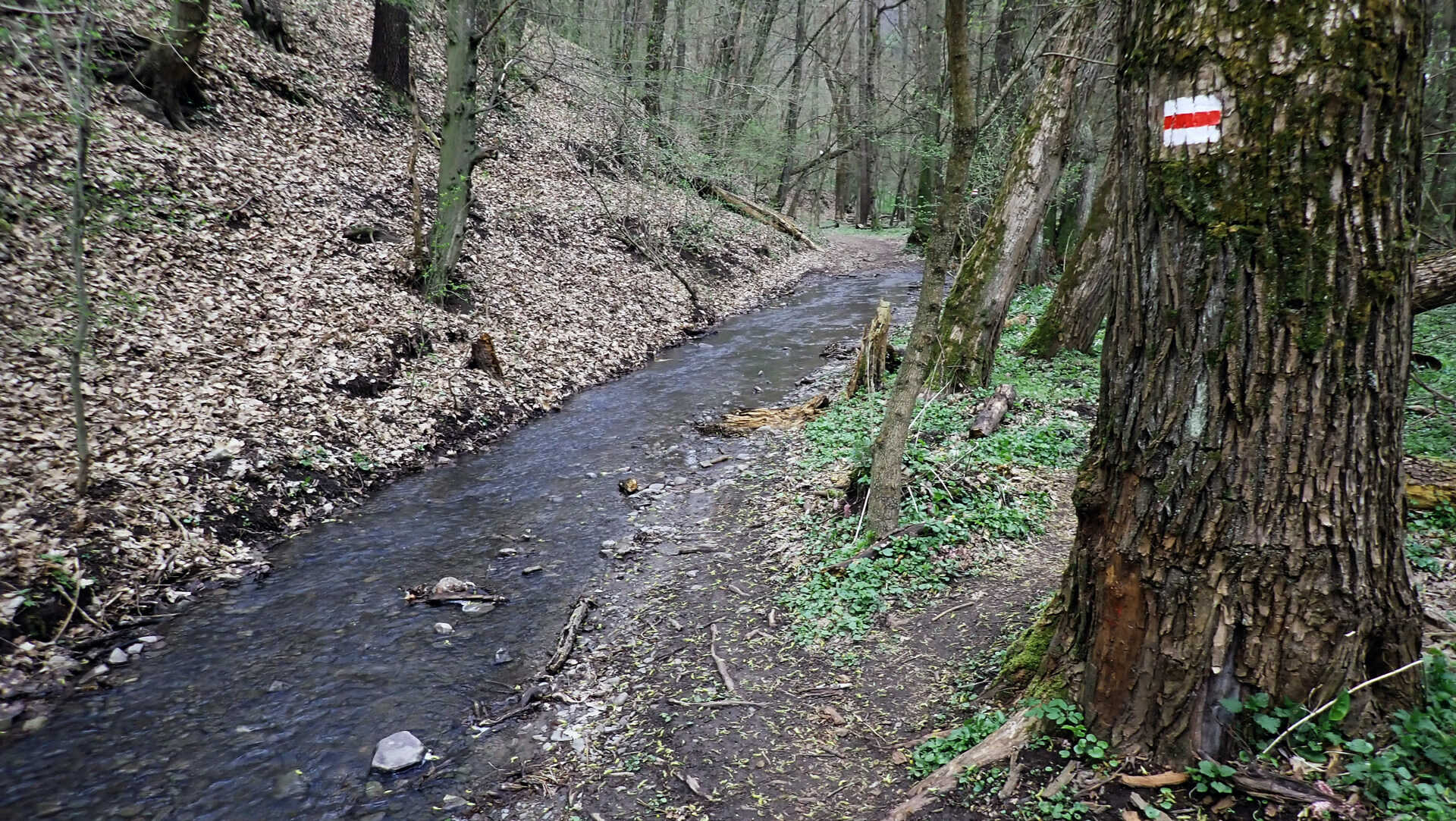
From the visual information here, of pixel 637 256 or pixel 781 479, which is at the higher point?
pixel 637 256

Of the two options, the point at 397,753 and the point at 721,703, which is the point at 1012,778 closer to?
the point at 721,703

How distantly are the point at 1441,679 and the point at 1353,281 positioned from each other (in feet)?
4.53

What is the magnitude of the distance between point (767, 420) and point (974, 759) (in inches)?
254

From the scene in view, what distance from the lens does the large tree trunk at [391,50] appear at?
47.4ft

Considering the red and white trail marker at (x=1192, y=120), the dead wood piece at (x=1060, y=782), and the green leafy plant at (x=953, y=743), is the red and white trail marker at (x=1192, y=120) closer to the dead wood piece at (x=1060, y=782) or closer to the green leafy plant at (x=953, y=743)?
the dead wood piece at (x=1060, y=782)

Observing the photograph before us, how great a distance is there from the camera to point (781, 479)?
7219mm

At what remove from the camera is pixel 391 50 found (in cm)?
1491

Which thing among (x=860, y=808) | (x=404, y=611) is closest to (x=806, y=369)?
(x=404, y=611)

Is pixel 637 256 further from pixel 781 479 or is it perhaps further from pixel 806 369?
pixel 781 479

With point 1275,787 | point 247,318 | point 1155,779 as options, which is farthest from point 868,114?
point 1275,787

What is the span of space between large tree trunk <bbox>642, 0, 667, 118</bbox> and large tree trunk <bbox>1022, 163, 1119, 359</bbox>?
8656mm

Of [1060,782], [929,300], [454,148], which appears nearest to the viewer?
[1060,782]

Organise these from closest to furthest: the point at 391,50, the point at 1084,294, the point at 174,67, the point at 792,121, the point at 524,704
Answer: the point at 524,704
the point at 1084,294
the point at 174,67
the point at 391,50
the point at 792,121

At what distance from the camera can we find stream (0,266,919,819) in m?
Result: 4.08
